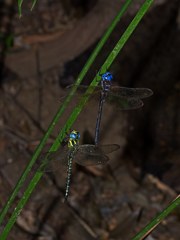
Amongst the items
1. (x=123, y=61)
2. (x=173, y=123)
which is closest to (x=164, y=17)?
(x=123, y=61)

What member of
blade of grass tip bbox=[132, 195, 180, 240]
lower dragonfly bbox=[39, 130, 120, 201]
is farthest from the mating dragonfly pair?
blade of grass tip bbox=[132, 195, 180, 240]

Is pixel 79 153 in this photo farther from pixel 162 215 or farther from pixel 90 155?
pixel 162 215

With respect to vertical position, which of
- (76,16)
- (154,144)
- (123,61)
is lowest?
(154,144)

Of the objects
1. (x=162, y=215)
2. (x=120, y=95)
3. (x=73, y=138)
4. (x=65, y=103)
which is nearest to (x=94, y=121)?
(x=120, y=95)

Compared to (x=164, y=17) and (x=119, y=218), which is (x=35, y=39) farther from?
(x=119, y=218)

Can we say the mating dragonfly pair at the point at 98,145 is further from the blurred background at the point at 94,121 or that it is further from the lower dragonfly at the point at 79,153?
the blurred background at the point at 94,121

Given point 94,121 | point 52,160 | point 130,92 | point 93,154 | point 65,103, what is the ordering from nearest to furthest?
point 65,103 → point 52,160 → point 93,154 → point 130,92 → point 94,121
